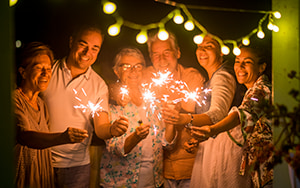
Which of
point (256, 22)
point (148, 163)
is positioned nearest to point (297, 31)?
point (256, 22)

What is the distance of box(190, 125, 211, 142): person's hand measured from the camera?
3.59 m

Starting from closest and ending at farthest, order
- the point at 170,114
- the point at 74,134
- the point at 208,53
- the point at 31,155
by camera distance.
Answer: the point at 31,155 → the point at 74,134 → the point at 170,114 → the point at 208,53

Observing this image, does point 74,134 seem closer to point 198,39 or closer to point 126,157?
point 126,157

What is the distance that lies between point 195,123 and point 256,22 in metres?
1.44

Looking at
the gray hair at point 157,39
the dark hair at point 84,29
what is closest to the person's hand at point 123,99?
the gray hair at point 157,39

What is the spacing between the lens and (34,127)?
3.23m

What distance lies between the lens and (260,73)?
3709 millimetres

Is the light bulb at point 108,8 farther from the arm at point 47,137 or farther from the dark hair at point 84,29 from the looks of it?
the arm at point 47,137

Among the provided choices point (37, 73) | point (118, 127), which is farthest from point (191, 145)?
point (37, 73)

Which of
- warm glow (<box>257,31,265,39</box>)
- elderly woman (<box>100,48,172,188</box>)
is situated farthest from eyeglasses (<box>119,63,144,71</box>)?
warm glow (<box>257,31,265,39</box>)

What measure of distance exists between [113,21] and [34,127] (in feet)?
4.65

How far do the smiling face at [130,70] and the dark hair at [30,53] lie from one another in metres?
0.75

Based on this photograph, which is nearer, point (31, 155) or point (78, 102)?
point (31, 155)

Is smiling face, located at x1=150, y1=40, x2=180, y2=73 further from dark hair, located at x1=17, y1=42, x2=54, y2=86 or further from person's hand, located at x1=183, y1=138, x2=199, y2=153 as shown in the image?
dark hair, located at x1=17, y1=42, x2=54, y2=86
